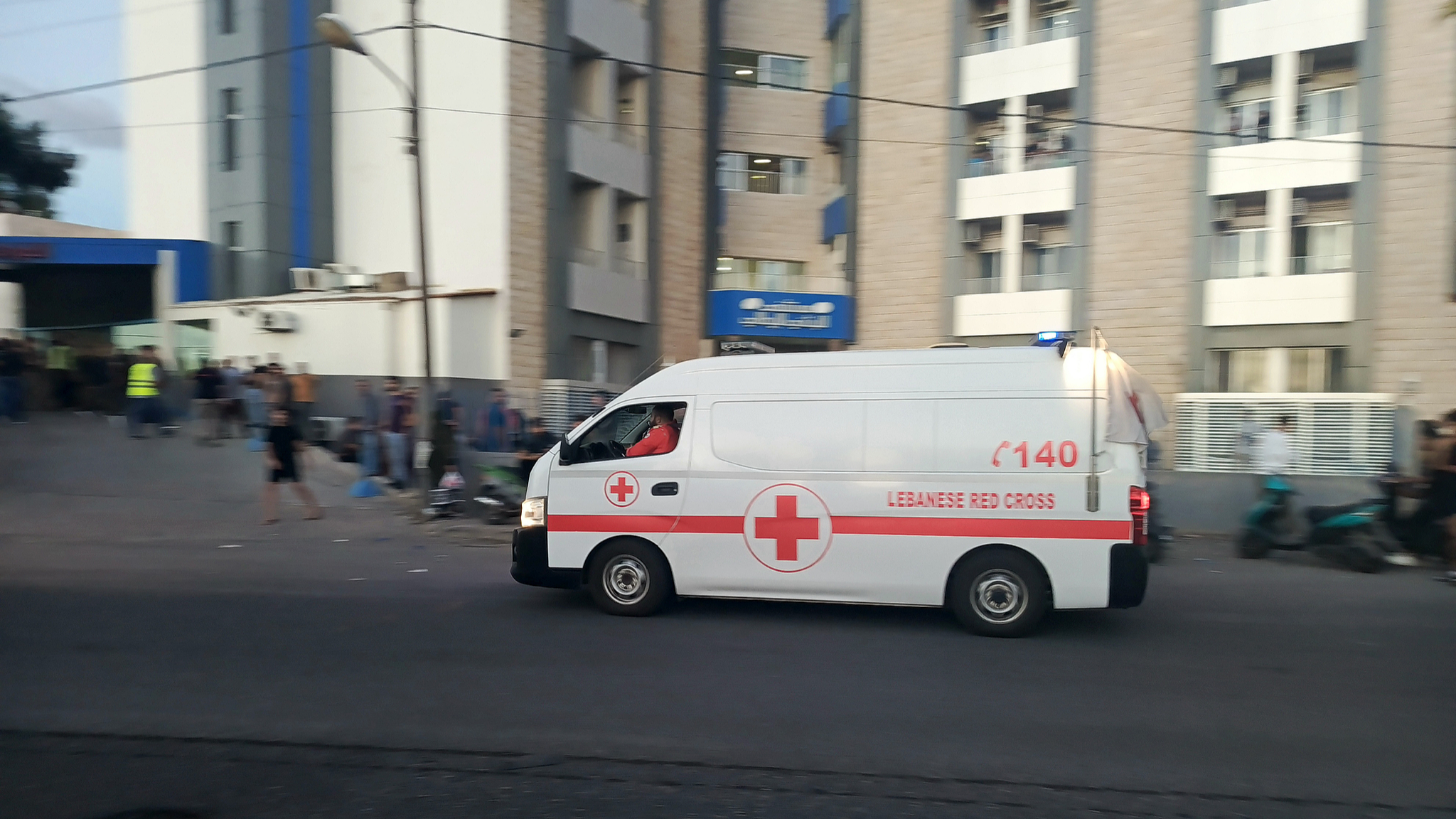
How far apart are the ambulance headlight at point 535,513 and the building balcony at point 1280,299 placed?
1717 centimetres

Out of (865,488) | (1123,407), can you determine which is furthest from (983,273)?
(865,488)

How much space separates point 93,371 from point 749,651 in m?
17.4

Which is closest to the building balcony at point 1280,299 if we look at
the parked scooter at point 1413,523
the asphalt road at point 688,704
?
the parked scooter at point 1413,523

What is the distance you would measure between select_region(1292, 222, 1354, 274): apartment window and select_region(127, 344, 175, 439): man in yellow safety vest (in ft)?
74.0

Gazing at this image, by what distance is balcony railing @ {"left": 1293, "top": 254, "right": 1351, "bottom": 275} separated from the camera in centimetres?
1931

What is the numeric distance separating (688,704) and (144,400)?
15.5 meters

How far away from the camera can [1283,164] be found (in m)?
19.6

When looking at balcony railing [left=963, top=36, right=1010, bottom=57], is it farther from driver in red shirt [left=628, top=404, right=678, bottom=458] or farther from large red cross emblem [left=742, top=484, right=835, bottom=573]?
large red cross emblem [left=742, top=484, right=835, bottom=573]

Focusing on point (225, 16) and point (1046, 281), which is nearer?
point (1046, 281)

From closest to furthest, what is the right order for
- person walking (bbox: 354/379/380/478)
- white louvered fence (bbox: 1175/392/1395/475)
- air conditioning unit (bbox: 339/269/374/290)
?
person walking (bbox: 354/379/380/478) < white louvered fence (bbox: 1175/392/1395/475) < air conditioning unit (bbox: 339/269/374/290)

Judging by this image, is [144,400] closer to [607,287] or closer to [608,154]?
[607,287]

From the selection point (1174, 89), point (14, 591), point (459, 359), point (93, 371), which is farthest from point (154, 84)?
point (1174, 89)

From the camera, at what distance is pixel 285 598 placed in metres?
8.59

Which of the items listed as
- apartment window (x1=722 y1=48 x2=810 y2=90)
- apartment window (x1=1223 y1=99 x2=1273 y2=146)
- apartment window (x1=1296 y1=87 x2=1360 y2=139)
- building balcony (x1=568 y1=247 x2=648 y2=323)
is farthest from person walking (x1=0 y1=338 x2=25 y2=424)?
apartment window (x1=1296 y1=87 x2=1360 y2=139)
